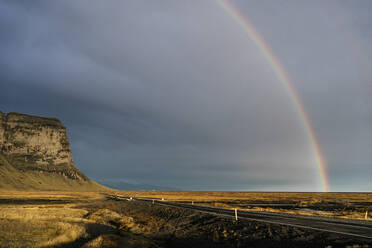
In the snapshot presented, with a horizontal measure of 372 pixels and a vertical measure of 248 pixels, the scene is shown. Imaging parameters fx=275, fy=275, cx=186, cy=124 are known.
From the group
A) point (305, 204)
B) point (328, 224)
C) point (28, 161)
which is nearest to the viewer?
point (328, 224)

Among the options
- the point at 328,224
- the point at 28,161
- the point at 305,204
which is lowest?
the point at 305,204

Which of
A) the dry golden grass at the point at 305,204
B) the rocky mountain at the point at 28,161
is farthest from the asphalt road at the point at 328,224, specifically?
the rocky mountain at the point at 28,161

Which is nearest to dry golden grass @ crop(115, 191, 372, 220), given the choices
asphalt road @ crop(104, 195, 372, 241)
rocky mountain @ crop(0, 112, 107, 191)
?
asphalt road @ crop(104, 195, 372, 241)

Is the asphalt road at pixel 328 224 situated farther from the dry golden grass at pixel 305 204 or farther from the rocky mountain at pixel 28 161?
the rocky mountain at pixel 28 161

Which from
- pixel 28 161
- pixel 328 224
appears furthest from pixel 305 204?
pixel 28 161

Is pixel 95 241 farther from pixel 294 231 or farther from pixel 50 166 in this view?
pixel 50 166

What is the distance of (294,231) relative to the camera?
1722 centimetres

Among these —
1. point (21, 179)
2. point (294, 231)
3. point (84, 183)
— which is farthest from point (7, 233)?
point (84, 183)

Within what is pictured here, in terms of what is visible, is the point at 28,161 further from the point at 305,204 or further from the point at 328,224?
the point at 328,224

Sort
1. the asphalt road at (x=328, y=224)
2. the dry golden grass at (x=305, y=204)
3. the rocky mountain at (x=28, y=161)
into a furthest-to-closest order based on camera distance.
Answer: the rocky mountain at (x=28, y=161)
the dry golden grass at (x=305, y=204)
the asphalt road at (x=328, y=224)

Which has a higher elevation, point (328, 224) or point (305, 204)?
point (328, 224)

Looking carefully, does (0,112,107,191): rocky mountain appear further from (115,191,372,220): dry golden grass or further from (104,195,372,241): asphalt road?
(104,195,372,241): asphalt road

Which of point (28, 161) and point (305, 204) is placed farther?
point (28, 161)

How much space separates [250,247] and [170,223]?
13534 millimetres
